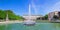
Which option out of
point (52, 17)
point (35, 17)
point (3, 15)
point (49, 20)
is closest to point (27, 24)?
point (35, 17)

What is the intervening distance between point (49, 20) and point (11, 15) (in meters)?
2.89

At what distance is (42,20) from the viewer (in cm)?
712

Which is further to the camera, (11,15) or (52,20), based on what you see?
(11,15)

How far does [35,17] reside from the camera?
6.99 meters

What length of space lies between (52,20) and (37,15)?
1.03 metres

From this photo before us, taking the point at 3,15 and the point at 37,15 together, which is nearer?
the point at 37,15

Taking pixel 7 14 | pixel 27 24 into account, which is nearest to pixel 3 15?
pixel 7 14

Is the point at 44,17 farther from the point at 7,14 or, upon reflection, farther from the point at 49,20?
the point at 7,14

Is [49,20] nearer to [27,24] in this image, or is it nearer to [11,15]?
[27,24]

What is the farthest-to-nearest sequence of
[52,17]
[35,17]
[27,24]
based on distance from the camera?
1. [52,17]
2. [35,17]
3. [27,24]

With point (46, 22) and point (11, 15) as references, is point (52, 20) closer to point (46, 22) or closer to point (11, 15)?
point (46, 22)

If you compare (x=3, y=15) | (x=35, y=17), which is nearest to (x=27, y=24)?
(x=35, y=17)

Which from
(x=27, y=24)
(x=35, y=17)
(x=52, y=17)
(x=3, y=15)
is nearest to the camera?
(x=27, y=24)

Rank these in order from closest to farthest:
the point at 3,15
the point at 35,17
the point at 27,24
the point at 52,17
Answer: the point at 27,24, the point at 35,17, the point at 52,17, the point at 3,15
